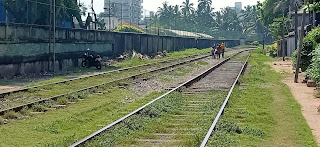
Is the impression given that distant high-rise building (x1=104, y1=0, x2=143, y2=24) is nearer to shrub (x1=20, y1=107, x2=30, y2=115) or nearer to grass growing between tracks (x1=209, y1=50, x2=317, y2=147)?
grass growing between tracks (x1=209, y1=50, x2=317, y2=147)

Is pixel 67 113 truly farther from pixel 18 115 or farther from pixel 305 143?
pixel 305 143

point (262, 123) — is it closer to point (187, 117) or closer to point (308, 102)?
point (187, 117)

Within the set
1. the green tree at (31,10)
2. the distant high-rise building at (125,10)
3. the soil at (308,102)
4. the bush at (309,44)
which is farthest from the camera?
the distant high-rise building at (125,10)

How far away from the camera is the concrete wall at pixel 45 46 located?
22141 mm

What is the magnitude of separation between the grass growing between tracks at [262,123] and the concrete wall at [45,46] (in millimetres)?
12138

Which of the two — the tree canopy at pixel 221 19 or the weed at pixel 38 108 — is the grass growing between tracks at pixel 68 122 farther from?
the tree canopy at pixel 221 19

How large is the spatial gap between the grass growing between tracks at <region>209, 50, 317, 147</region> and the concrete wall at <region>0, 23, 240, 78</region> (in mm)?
12138

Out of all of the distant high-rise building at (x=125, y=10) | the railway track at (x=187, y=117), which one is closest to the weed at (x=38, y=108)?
the railway track at (x=187, y=117)

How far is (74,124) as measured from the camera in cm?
1020

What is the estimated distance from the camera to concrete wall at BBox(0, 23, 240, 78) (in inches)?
A: 872

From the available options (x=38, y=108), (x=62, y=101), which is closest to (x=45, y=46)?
(x=62, y=101)

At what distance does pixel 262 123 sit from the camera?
1041 centimetres

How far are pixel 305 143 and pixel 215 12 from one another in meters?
138

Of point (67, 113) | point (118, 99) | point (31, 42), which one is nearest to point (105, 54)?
point (31, 42)
